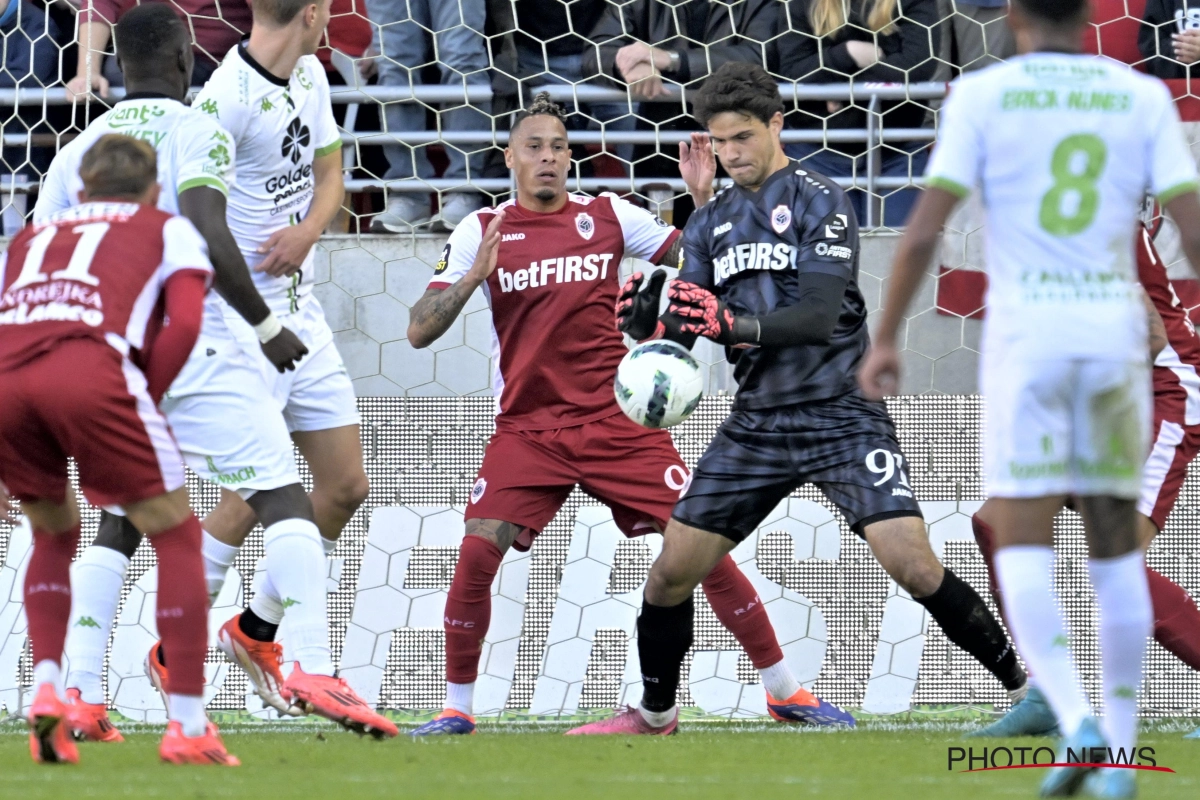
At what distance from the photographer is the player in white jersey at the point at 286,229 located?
17.6ft

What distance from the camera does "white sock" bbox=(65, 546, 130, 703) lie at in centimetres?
526

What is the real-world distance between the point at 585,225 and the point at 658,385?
1014 mm

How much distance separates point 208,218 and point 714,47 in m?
3.43

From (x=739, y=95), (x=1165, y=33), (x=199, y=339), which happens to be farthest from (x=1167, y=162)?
(x=1165, y=33)

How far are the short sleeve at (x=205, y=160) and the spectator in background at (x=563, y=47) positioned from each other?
9.71 feet

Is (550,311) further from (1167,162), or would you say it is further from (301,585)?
(1167,162)

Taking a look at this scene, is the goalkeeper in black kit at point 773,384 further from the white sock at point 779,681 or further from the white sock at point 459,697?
the white sock at point 459,697

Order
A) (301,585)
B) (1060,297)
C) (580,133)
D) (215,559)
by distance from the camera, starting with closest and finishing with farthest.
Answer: (1060,297)
(301,585)
(215,559)
(580,133)

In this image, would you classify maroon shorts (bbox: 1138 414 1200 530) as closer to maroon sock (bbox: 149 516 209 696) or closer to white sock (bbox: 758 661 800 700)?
white sock (bbox: 758 661 800 700)

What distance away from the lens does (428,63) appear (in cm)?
766

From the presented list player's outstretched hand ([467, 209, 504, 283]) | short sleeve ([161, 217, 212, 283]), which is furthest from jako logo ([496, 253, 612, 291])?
short sleeve ([161, 217, 212, 283])

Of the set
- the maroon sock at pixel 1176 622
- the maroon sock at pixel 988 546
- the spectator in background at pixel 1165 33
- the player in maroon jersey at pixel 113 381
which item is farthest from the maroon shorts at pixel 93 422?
the spectator in background at pixel 1165 33

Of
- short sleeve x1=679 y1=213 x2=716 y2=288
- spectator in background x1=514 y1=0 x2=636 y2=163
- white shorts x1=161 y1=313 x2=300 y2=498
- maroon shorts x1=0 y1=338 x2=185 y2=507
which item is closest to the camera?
maroon shorts x1=0 y1=338 x2=185 y2=507

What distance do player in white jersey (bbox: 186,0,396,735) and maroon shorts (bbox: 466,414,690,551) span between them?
0.48m
